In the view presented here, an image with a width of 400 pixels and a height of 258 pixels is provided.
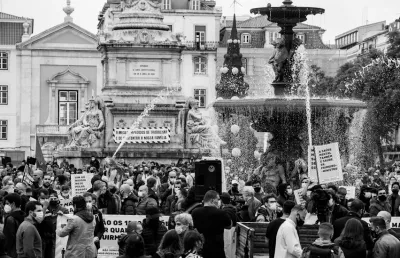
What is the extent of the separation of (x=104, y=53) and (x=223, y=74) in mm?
19752

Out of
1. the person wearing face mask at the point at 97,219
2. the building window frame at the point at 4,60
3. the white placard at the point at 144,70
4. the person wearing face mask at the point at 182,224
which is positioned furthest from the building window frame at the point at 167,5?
the person wearing face mask at the point at 182,224

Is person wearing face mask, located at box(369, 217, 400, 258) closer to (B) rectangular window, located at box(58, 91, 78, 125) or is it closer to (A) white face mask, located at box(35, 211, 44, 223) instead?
(A) white face mask, located at box(35, 211, 44, 223)

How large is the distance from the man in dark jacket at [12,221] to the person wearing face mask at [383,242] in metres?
4.89

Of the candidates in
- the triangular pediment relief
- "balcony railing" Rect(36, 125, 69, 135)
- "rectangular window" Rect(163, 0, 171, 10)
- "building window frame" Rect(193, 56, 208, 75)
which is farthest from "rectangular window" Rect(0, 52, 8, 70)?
"balcony railing" Rect(36, 125, 69, 135)

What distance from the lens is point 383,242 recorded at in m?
17.1

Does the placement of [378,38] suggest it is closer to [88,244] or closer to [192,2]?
[192,2]

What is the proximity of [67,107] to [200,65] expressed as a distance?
48.8ft

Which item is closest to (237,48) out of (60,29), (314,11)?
(60,29)

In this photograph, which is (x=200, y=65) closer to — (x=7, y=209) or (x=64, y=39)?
(x=64, y=39)

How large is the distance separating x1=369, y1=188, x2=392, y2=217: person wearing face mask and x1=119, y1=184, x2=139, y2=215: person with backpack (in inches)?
144

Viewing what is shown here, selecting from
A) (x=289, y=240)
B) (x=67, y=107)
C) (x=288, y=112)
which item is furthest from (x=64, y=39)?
(x=289, y=240)

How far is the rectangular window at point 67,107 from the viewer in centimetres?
8819

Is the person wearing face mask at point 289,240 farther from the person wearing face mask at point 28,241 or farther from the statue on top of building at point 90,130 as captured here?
the statue on top of building at point 90,130

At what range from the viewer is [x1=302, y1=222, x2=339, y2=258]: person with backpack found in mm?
15938
